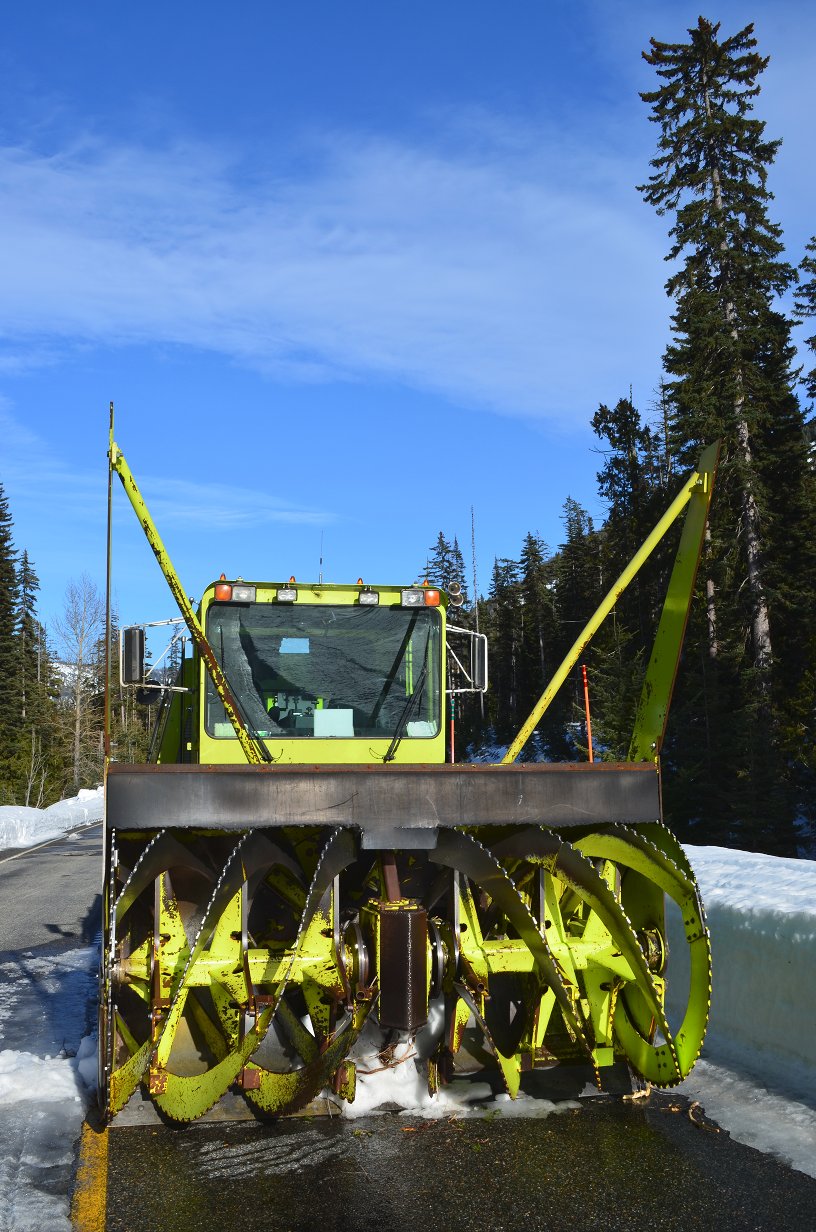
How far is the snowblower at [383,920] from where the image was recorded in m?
5.05

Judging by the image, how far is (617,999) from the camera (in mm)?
5754

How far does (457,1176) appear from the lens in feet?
15.2

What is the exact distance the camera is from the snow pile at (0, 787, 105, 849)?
29.1 m

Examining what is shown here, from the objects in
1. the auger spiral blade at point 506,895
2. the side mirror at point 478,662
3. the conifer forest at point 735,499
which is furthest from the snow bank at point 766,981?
the conifer forest at point 735,499

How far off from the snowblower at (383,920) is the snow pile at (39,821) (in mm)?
23717

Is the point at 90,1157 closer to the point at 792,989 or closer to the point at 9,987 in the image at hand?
the point at 792,989

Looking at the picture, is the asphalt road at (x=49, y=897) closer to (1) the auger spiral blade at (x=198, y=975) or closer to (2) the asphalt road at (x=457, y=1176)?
(1) the auger spiral blade at (x=198, y=975)

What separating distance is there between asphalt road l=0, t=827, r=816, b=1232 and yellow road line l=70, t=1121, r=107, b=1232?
0.03 m

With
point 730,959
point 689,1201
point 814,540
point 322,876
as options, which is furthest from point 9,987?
point 814,540

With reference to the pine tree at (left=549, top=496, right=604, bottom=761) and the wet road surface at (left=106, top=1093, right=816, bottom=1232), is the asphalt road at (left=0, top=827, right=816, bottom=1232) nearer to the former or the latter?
the wet road surface at (left=106, top=1093, right=816, bottom=1232)

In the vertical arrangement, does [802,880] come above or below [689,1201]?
above

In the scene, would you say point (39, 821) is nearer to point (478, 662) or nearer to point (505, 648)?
point (478, 662)

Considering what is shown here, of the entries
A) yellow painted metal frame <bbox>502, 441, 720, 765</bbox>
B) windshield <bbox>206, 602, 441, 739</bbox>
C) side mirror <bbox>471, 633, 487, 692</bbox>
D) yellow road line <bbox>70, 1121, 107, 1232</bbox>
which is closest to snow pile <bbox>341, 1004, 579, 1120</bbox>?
yellow road line <bbox>70, 1121, 107, 1232</bbox>

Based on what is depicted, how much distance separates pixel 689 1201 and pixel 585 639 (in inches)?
126
